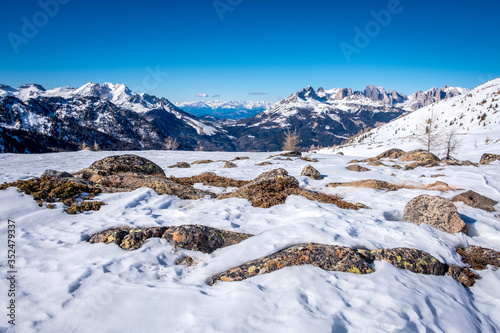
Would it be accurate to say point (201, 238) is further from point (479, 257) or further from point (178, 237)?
point (479, 257)

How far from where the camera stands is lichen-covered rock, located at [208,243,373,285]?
524cm

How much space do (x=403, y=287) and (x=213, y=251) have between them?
14.8 feet

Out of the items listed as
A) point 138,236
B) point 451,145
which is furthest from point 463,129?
point 138,236

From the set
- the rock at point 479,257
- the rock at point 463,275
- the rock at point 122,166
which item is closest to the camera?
the rock at point 463,275

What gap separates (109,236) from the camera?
643 centimetres

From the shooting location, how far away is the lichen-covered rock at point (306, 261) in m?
5.24

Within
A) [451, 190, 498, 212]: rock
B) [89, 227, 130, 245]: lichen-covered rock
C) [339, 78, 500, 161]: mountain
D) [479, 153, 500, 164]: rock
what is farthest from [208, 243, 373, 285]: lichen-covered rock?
[339, 78, 500, 161]: mountain

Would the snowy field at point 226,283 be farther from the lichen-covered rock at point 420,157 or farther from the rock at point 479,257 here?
the lichen-covered rock at point 420,157

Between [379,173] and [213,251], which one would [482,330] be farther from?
[379,173]

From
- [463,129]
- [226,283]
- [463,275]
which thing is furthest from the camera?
[463,129]

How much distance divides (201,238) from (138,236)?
1.74 m

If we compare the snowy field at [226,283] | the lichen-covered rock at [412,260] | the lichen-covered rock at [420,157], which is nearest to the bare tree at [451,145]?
the lichen-covered rock at [420,157]

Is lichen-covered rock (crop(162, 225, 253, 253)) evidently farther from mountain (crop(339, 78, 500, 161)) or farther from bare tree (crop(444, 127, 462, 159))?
mountain (crop(339, 78, 500, 161))

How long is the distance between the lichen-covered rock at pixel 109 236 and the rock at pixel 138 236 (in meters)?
0.14
